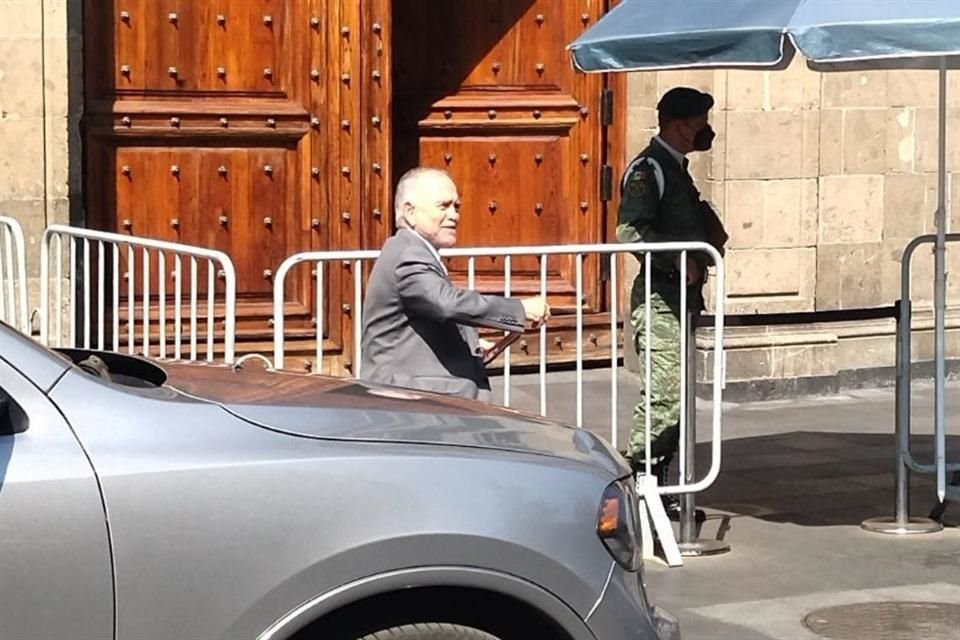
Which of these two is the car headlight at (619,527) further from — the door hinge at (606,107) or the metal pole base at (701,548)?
the door hinge at (606,107)

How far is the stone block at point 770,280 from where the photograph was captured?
37.1 feet

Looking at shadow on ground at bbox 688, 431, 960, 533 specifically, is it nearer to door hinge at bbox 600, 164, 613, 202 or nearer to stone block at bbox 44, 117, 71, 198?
door hinge at bbox 600, 164, 613, 202

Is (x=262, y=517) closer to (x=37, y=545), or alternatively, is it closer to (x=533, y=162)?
(x=37, y=545)

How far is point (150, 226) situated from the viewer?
10508mm

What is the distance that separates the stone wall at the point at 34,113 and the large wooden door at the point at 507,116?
7.60ft

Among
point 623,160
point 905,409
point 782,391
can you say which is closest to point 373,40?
point 623,160

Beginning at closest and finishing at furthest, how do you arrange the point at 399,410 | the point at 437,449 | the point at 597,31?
the point at 437,449 → the point at 399,410 → the point at 597,31

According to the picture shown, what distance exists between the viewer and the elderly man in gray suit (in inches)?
245

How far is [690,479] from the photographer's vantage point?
7.65 metres

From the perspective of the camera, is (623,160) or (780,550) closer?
(780,550)

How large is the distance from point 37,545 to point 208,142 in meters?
7.02

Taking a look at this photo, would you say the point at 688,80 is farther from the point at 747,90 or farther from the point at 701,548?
the point at 701,548

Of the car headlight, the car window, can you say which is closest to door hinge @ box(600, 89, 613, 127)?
the car headlight

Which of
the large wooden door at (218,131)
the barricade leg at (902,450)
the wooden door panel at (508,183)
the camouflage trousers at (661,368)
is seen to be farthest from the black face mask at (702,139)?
the wooden door panel at (508,183)
